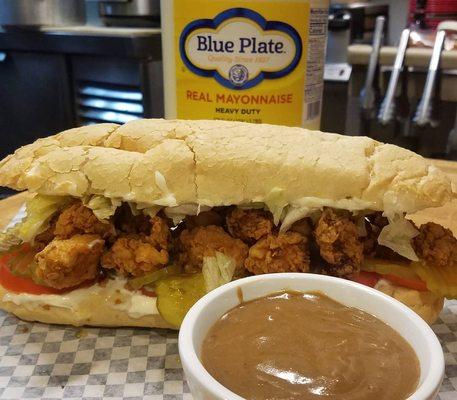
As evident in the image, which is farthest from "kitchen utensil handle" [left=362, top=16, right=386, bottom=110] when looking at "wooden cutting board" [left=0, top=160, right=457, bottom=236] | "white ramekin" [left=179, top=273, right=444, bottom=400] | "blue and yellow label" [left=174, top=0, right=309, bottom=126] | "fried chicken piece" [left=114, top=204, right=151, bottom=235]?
"white ramekin" [left=179, top=273, right=444, bottom=400]

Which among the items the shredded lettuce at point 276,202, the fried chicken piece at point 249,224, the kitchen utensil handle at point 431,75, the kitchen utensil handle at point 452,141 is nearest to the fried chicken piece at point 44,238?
the fried chicken piece at point 249,224

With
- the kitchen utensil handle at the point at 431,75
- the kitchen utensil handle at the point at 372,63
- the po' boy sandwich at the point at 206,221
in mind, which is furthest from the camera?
Result: the kitchen utensil handle at the point at 372,63

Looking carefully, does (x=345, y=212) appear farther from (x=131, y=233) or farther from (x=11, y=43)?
(x=11, y=43)

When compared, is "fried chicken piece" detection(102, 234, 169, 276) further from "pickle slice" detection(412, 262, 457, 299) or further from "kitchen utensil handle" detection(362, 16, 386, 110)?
"kitchen utensil handle" detection(362, 16, 386, 110)

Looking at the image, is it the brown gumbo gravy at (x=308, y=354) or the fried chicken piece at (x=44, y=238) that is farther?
the fried chicken piece at (x=44, y=238)

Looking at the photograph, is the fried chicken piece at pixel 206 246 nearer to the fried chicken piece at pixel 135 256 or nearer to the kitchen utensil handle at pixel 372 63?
the fried chicken piece at pixel 135 256

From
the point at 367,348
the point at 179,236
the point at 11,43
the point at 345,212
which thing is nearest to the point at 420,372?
the point at 367,348

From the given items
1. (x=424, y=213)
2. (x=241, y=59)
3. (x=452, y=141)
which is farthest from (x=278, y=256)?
(x=452, y=141)
